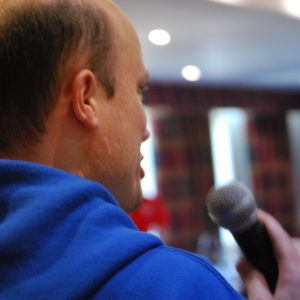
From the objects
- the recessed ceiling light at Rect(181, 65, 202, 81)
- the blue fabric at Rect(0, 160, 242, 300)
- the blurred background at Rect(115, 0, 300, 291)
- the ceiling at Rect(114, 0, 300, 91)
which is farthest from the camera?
the recessed ceiling light at Rect(181, 65, 202, 81)

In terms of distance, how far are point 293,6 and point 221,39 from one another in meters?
0.62

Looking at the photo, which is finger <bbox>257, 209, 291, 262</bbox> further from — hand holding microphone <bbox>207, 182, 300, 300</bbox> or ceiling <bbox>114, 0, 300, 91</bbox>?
ceiling <bbox>114, 0, 300, 91</bbox>

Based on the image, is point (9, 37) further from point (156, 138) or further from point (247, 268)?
point (156, 138)

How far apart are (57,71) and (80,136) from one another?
0.07 m

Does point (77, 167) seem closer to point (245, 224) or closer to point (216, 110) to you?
point (245, 224)

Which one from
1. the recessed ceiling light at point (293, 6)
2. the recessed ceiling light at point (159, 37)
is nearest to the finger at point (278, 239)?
the recessed ceiling light at point (159, 37)

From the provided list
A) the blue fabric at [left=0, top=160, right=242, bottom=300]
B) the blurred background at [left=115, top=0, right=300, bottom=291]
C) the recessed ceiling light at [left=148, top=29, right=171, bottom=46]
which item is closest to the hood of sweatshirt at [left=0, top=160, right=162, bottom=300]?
the blue fabric at [left=0, top=160, right=242, bottom=300]

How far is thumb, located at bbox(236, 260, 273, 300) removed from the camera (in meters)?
0.54

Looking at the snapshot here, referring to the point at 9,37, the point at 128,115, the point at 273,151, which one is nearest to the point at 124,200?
the point at 128,115

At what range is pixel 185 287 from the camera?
1.23ft

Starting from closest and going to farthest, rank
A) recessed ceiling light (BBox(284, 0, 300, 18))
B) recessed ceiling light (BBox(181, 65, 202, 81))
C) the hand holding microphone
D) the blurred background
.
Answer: the hand holding microphone < the blurred background < recessed ceiling light (BBox(284, 0, 300, 18)) < recessed ceiling light (BBox(181, 65, 202, 81))

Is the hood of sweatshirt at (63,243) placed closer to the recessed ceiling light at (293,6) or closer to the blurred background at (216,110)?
the blurred background at (216,110)

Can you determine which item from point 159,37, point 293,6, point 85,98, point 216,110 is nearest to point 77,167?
point 85,98

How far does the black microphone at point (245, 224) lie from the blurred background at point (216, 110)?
101 inches
